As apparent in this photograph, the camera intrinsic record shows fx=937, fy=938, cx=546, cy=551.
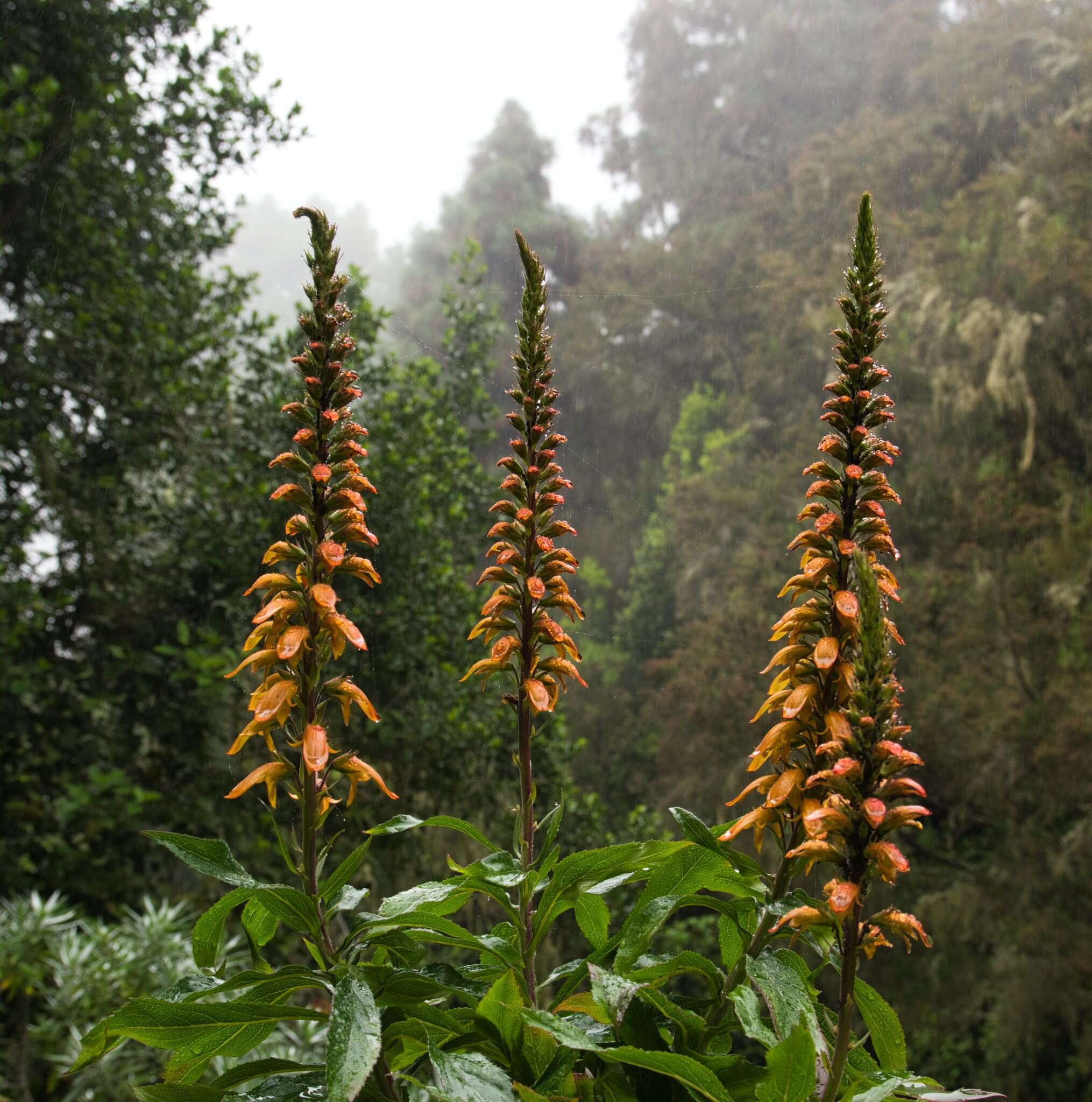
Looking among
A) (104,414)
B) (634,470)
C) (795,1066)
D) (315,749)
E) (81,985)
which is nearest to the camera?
(795,1066)

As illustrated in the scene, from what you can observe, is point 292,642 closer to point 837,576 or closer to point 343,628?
point 343,628

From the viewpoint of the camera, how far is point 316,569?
935mm

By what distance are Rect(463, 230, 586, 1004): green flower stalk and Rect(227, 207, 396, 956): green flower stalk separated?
16 cm

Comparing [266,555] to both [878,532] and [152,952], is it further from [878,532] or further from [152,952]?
[152,952]

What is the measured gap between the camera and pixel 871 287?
0.94 metres

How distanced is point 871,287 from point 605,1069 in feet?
2.62

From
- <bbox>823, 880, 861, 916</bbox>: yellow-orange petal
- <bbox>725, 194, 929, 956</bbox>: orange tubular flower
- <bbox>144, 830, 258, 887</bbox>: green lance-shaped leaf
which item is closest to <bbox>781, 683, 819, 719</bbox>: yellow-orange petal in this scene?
<bbox>725, 194, 929, 956</bbox>: orange tubular flower

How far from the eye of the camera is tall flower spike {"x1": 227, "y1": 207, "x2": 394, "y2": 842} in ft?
2.99

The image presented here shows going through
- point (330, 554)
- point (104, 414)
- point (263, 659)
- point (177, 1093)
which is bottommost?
point (177, 1093)

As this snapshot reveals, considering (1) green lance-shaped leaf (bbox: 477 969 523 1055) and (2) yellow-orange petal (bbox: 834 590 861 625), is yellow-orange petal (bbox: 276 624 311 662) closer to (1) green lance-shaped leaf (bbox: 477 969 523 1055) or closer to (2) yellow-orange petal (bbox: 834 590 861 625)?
(1) green lance-shaped leaf (bbox: 477 969 523 1055)

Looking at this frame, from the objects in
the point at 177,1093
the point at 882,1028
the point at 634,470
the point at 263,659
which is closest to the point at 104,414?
the point at 263,659

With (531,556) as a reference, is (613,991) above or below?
below

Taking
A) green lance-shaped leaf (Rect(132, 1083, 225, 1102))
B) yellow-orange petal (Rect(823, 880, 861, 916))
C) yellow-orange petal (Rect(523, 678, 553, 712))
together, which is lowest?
green lance-shaped leaf (Rect(132, 1083, 225, 1102))

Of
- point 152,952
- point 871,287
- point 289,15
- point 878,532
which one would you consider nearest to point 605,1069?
point 878,532
